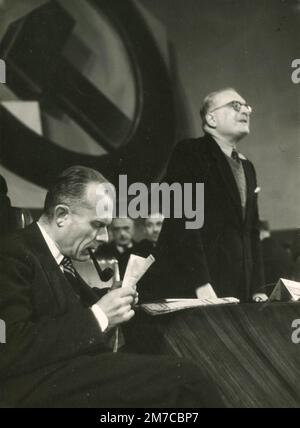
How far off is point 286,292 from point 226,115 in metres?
1.05

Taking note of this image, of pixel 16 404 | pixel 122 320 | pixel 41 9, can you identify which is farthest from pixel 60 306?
pixel 41 9

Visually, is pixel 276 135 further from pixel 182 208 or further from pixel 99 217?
pixel 99 217

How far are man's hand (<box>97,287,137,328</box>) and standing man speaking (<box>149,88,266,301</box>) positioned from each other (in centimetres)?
68

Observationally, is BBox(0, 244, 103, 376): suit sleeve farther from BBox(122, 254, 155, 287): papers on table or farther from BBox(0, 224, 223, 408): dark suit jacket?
BBox(122, 254, 155, 287): papers on table

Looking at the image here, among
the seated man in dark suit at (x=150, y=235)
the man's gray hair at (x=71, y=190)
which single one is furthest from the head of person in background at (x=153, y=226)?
the man's gray hair at (x=71, y=190)

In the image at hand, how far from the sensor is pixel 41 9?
312 centimetres

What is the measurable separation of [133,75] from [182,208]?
84 cm

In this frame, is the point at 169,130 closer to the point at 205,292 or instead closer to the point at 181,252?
the point at 181,252

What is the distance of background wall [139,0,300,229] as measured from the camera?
315 centimetres

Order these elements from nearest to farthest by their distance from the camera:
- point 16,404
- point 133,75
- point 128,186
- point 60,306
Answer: point 16,404
point 60,306
point 128,186
point 133,75

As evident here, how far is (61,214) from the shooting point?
2.48m

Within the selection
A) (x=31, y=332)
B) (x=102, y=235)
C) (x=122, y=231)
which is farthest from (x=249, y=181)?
(x=31, y=332)

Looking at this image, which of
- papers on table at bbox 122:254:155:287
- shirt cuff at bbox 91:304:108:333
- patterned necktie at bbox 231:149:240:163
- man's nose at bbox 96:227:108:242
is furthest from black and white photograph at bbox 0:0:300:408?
shirt cuff at bbox 91:304:108:333
